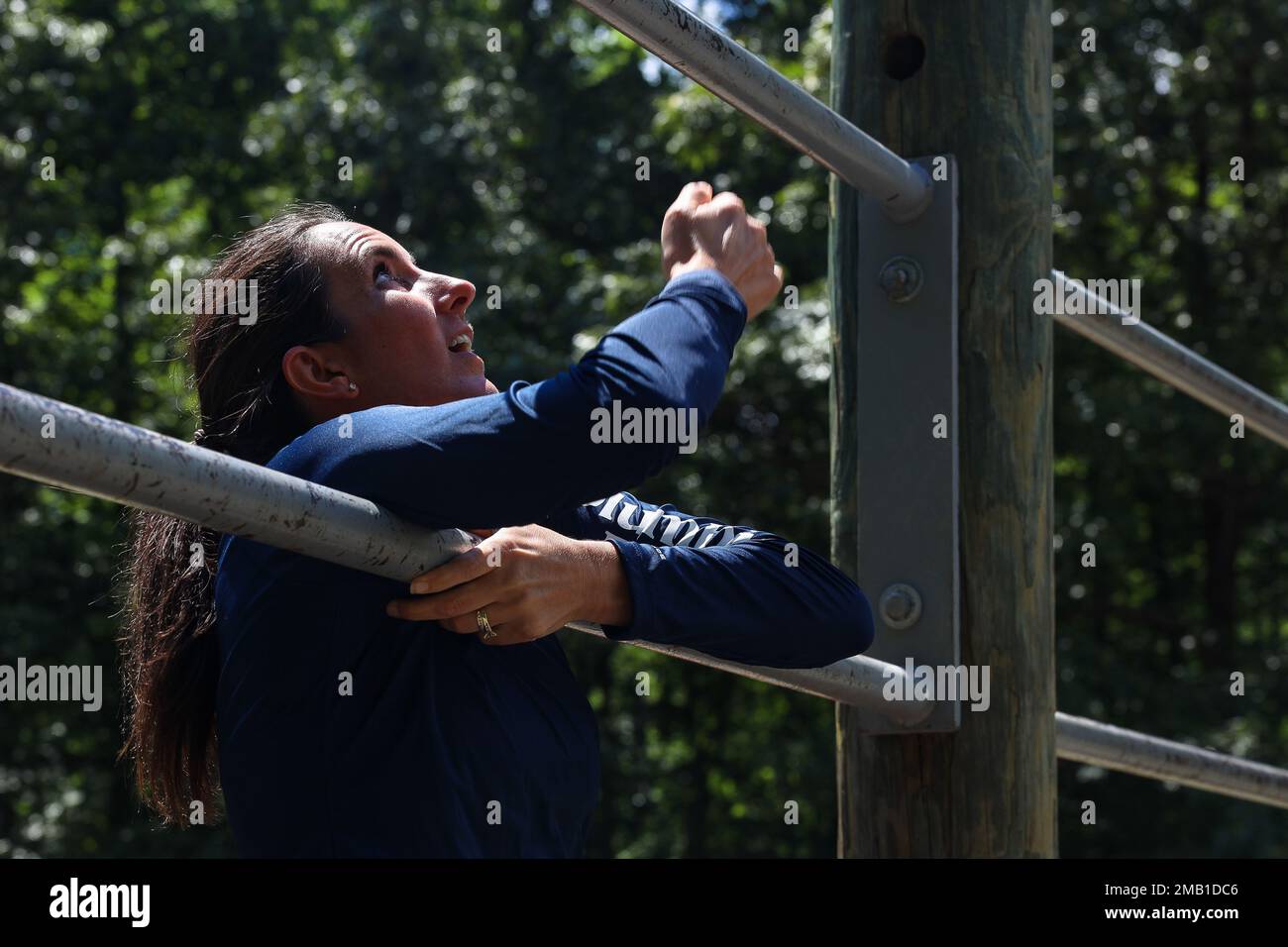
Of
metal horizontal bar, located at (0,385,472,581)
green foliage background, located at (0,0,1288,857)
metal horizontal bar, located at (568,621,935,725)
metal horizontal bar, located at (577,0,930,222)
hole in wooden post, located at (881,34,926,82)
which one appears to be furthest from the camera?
green foliage background, located at (0,0,1288,857)

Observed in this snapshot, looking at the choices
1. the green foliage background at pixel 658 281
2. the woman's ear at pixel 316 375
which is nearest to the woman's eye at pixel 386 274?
the woman's ear at pixel 316 375

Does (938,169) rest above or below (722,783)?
above

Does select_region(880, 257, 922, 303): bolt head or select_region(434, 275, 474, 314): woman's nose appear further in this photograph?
select_region(880, 257, 922, 303): bolt head

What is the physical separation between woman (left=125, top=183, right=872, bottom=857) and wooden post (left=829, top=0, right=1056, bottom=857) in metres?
0.42

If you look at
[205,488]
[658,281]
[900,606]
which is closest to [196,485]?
[205,488]

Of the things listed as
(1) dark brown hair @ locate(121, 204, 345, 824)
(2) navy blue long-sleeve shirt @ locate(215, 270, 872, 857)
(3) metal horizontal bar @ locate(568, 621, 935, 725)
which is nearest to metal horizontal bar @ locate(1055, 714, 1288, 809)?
(3) metal horizontal bar @ locate(568, 621, 935, 725)

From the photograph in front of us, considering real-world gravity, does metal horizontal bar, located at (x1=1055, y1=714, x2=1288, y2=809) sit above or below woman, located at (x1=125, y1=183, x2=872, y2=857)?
below

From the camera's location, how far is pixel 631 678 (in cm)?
1392

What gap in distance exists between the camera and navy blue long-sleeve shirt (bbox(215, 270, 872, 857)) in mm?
1579

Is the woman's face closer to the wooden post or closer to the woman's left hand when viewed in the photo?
the woman's left hand

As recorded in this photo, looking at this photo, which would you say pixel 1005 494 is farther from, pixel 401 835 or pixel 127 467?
pixel 127 467

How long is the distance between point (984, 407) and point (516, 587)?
1.00 meters
